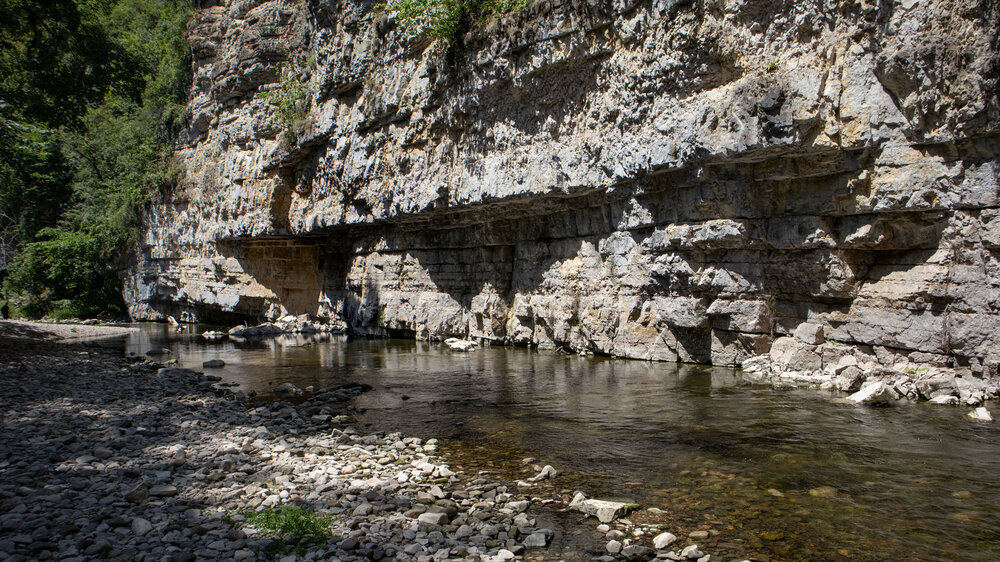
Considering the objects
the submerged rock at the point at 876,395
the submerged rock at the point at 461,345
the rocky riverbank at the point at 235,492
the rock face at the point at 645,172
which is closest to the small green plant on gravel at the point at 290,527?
the rocky riverbank at the point at 235,492

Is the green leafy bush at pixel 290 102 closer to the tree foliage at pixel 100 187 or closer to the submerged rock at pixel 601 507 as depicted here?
the tree foliage at pixel 100 187

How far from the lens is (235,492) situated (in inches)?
203

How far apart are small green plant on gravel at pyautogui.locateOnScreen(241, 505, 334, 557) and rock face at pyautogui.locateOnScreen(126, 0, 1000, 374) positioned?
930cm

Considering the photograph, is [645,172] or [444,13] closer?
[645,172]

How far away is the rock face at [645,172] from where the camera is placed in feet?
30.2

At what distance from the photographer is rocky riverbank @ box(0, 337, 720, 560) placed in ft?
13.5

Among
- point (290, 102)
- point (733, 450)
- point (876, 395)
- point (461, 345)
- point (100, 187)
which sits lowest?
point (733, 450)

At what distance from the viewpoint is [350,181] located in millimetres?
21062

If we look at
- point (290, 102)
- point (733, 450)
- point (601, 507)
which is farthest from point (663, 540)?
point (290, 102)

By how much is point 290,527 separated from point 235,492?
111cm

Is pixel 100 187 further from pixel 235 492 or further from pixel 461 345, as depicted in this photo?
pixel 235 492

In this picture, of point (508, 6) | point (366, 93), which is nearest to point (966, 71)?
point (508, 6)

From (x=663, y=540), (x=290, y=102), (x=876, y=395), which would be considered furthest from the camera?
(x=290, y=102)

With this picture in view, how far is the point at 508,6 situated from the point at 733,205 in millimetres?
8052
